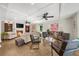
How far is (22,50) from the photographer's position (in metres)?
2.21

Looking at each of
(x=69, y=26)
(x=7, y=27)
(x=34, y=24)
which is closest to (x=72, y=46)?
(x=69, y=26)

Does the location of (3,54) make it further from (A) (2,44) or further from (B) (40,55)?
(B) (40,55)

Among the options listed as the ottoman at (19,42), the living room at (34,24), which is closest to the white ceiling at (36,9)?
the living room at (34,24)

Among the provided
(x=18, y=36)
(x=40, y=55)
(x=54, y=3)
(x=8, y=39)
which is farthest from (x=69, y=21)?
(x=8, y=39)

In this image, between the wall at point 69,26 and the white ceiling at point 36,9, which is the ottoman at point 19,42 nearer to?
the white ceiling at point 36,9

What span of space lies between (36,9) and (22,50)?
2.55ft

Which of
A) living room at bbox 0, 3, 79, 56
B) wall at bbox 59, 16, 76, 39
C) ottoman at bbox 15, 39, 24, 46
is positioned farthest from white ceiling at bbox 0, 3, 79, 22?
ottoman at bbox 15, 39, 24, 46

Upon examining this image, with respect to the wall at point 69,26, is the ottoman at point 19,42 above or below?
below

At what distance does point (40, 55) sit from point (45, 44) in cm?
22

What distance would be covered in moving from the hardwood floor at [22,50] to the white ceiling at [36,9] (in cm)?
47

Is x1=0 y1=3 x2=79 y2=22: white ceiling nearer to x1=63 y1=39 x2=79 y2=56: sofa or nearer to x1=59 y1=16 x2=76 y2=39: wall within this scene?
x1=59 y1=16 x2=76 y2=39: wall

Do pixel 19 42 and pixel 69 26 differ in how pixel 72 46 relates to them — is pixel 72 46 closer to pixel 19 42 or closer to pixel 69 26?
pixel 69 26

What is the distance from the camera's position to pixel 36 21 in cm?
225

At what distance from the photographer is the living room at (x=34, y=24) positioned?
218 cm
